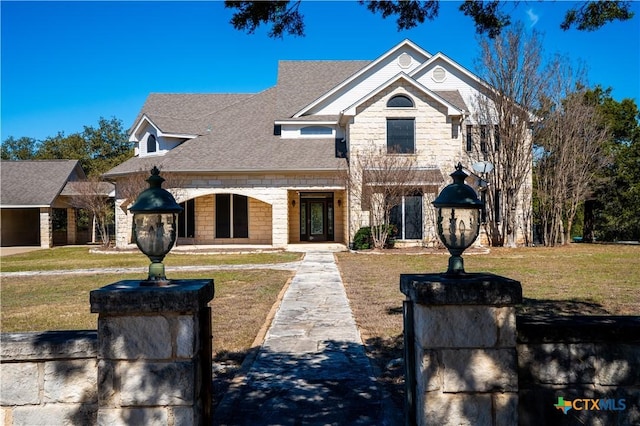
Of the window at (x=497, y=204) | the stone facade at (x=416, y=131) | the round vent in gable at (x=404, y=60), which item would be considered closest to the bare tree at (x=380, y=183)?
the stone facade at (x=416, y=131)

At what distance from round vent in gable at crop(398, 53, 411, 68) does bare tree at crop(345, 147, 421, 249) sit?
5841 mm

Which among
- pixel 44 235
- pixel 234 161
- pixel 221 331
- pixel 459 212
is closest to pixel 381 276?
pixel 221 331

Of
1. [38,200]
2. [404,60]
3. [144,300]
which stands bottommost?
[144,300]

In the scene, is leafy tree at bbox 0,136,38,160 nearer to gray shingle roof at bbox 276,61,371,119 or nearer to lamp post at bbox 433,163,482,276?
gray shingle roof at bbox 276,61,371,119

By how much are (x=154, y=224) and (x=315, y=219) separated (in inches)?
778

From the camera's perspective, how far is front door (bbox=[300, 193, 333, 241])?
23.0 meters

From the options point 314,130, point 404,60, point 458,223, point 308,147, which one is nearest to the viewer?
point 458,223

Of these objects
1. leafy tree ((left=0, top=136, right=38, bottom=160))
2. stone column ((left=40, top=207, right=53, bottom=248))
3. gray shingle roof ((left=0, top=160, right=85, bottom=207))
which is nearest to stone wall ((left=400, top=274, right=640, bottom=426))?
stone column ((left=40, top=207, right=53, bottom=248))

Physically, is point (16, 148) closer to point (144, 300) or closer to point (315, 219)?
point (315, 219)

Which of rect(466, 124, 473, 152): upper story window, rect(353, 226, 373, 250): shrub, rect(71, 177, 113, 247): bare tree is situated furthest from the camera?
rect(71, 177, 113, 247): bare tree

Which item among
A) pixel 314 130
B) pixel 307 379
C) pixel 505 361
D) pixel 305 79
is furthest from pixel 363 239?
pixel 505 361

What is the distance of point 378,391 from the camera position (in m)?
4.49

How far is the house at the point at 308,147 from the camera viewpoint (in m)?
20.0

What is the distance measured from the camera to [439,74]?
22828 millimetres
